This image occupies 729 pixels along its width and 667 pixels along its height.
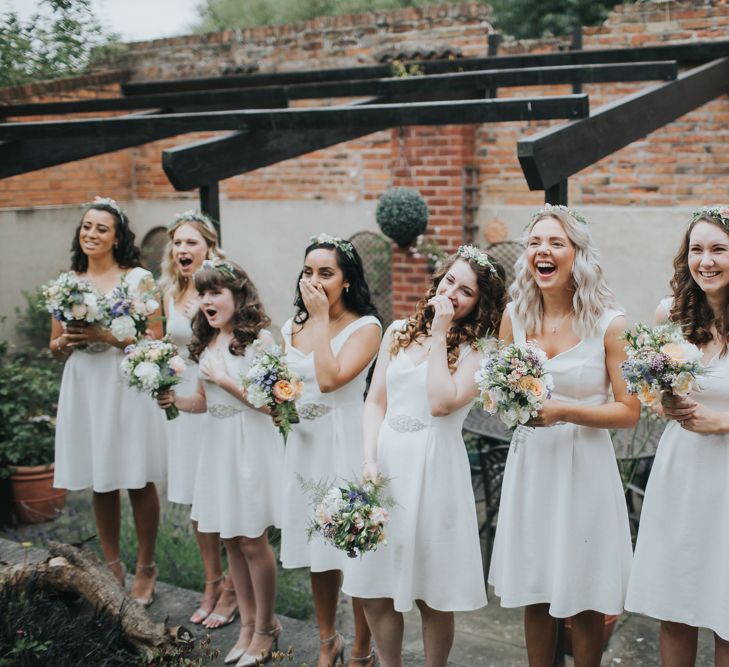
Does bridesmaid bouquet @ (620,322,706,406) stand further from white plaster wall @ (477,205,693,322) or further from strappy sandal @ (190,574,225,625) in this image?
white plaster wall @ (477,205,693,322)

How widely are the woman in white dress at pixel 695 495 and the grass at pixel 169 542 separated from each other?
2.18 m

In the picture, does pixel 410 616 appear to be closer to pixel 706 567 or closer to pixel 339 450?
pixel 339 450

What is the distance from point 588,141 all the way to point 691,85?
168 centimetres

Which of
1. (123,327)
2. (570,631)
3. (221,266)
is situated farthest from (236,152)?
(570,631)

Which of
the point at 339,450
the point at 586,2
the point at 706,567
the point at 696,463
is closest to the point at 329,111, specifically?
the point at 339,450

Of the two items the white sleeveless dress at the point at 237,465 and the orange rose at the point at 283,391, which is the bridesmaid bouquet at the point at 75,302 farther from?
the orange rose at the point at 283,391

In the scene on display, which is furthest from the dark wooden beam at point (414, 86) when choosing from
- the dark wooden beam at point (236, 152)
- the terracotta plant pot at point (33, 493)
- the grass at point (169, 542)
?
the grass at point (169, 542)

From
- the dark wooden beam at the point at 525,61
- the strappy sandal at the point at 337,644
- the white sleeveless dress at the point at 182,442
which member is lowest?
the strappy sandal at the point at 337,644

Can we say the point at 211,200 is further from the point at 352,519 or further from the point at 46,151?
the point at 352,519

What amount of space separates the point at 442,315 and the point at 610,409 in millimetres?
712

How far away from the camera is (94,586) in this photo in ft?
12.7

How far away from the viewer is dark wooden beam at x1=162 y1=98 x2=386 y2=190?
4293 millimetres

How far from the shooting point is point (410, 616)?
195 inches

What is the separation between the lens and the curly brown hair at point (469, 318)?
135 inches
